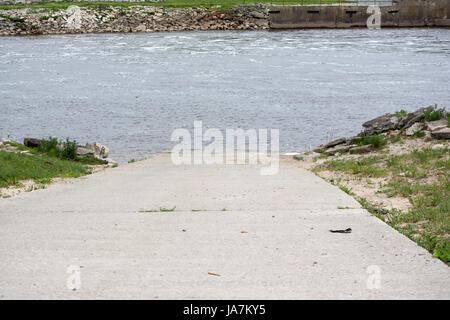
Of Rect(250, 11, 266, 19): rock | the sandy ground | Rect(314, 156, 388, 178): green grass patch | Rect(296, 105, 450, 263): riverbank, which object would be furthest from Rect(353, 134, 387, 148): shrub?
Rect(250, 11, 266, 19): rock

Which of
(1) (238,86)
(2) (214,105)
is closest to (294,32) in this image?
(1) (238,86)

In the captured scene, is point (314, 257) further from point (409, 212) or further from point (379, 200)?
point (379, 200)

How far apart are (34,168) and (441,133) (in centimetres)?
850

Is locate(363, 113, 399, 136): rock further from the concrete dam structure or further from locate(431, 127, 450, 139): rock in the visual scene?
the concrete dam structure

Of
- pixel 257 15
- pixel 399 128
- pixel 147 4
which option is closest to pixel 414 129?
pixel 399 128

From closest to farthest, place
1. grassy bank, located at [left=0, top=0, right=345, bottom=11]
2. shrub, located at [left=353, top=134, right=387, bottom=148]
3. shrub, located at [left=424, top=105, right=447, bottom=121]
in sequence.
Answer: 1. shrub, located at [left=353, top=134, right=387, bottom=148]
2. shrub, located at [left=424, top=105, right=447, bottom=121]
3. grassy bank, located at [left=0, top=0, right=345, bottom=11]

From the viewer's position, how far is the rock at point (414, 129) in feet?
46.2

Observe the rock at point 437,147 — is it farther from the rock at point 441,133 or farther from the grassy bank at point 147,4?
the grassy bank at point 147,4

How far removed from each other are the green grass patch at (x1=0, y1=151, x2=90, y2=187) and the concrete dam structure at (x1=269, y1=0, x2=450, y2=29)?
55529 millimetres

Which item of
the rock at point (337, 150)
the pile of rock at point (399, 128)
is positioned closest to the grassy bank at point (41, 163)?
the rock at point (337, 150)

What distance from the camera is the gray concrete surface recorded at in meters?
4.88

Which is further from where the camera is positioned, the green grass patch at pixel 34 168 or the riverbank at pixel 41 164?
the green grass patch at pixel 34 168

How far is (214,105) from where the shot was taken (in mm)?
26000

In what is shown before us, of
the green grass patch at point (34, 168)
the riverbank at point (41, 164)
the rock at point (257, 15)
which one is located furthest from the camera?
the rock at point (257, 15)
